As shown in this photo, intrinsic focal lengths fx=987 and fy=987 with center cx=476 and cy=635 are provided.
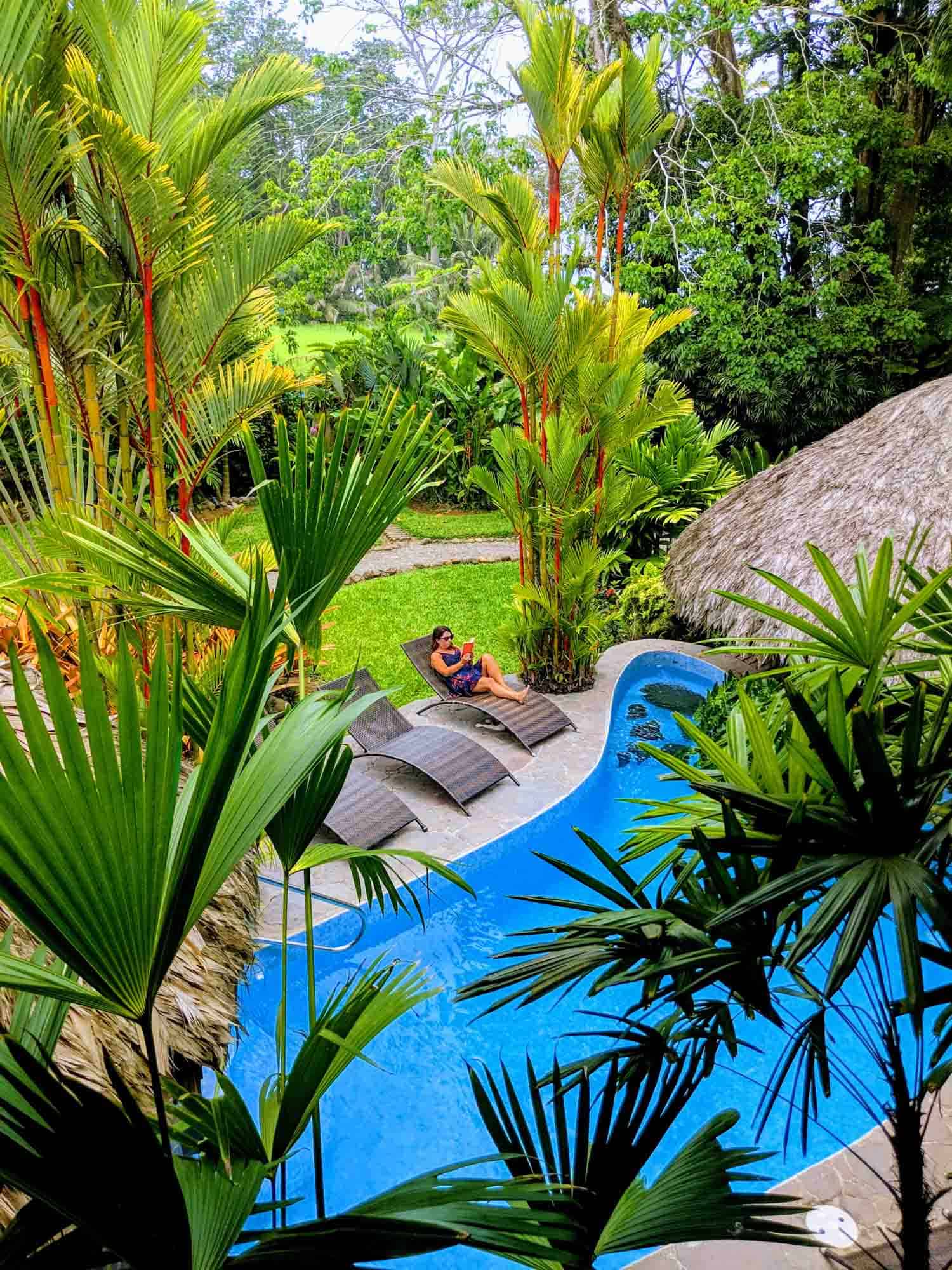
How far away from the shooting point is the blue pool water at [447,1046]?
13.7 feet

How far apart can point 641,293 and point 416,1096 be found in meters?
11.7

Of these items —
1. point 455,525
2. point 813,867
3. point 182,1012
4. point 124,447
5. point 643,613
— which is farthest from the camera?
point 455,525

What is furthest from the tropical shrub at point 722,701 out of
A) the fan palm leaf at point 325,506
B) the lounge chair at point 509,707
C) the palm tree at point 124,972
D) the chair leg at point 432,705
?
the palm tree at point 124,972

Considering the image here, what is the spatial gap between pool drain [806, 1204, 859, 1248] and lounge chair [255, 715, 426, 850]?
3.05 metres

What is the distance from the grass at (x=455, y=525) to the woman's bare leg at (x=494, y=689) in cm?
561

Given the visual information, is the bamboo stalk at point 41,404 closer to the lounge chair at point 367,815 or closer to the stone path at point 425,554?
the lounge chair at point 367,815

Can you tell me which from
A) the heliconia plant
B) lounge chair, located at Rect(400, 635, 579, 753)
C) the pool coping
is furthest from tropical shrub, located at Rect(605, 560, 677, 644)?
lounge chair, located at Rect(400, 635, 579, 753)

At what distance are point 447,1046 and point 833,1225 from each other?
76.5 inches

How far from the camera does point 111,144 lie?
164 inches

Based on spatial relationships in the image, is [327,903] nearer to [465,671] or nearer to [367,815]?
[367,815]

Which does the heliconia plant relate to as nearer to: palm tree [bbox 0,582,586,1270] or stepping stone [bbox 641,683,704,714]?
stepping stone [bbox 641,683,704,714]

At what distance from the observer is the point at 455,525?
46.3 ft

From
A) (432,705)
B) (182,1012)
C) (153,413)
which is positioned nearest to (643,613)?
(432,705)

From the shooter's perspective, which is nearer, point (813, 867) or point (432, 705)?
point (813, 867)
